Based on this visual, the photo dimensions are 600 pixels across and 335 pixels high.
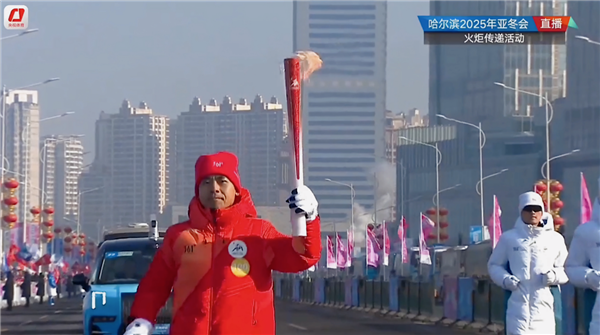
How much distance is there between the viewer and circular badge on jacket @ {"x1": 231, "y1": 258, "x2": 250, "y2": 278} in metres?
6.45

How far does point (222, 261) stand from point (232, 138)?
132976 millimetres

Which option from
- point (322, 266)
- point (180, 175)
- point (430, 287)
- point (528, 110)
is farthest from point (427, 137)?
point (430, 287)

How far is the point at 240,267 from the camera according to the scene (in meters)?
6.46

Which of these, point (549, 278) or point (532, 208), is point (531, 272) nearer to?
point (549, 278)

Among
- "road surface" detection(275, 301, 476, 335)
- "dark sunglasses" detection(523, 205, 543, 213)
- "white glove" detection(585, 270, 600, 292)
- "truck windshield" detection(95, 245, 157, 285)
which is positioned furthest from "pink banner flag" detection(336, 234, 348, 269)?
"white glove" detection(585, 270, 600, 292)

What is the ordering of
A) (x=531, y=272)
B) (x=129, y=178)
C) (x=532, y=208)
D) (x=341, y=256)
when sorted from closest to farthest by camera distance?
1. (x=532, y=208)
2. (x=531, y=272)
3. (x=341, y=256)
4. (x=129, y=178)

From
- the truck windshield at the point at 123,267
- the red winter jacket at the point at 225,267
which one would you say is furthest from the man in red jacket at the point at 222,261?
the truck windshield at the point at 123,267

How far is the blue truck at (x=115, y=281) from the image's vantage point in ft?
53.0

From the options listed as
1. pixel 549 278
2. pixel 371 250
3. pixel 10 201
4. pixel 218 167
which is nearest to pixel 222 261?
pixel 218 167

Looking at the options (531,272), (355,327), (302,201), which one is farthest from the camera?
(355,327)

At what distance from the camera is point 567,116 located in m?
112

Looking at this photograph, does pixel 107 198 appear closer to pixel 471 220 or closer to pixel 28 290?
pixel 471 220

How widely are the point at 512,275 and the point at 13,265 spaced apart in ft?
195

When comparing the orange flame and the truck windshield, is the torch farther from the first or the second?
the truck windshield
